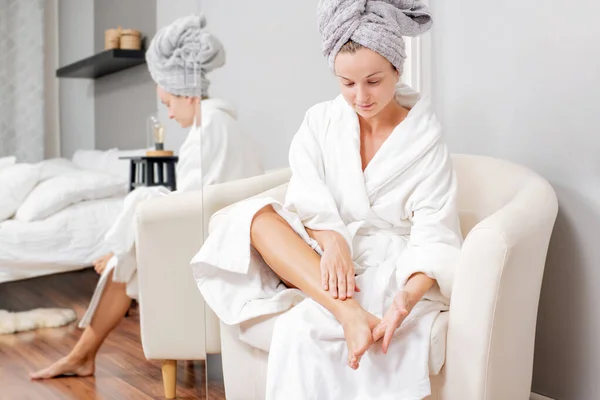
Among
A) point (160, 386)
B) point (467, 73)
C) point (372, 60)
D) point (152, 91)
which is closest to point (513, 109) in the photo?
→ point (467, 73)

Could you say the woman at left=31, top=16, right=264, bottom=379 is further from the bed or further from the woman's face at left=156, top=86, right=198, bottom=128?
the bed

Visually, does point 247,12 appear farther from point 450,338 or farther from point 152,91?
point 152,91

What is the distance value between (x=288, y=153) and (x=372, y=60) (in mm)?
→ 299

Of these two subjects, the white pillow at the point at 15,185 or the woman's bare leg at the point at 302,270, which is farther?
the white pillow at the point at 15,185

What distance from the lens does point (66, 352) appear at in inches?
105

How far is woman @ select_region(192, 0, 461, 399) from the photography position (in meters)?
1.29

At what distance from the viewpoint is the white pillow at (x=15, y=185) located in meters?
3.21

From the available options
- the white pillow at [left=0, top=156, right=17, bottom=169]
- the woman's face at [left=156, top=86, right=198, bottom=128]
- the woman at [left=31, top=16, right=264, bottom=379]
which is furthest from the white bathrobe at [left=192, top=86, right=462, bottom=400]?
the white pillow at [left=0, top=156, right=17, bottom=169]

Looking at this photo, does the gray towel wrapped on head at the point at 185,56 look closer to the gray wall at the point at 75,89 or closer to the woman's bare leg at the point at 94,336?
the woman's bare leg at the point at 94,336

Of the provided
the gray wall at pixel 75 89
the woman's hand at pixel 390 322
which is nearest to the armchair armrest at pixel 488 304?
the woman's hand at pixel 390 322

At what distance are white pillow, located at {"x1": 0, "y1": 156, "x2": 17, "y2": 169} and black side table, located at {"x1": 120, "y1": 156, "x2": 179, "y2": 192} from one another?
1.86 feet

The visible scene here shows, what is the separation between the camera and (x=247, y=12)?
1.58 metres

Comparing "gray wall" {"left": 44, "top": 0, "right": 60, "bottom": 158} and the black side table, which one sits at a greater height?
"gray wall" {"left": 44, "top": 0, "right": 60, "bottom": 158}

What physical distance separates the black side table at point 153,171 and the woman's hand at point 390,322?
1565 millimetres
